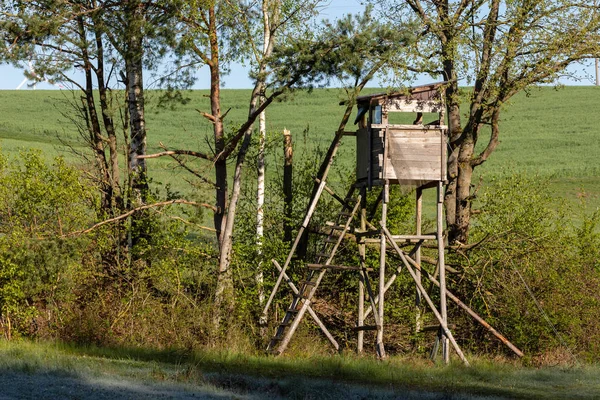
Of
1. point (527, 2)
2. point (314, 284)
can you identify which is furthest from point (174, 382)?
point (527, 2)

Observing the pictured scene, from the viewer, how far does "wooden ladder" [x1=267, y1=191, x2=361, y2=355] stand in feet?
62.7

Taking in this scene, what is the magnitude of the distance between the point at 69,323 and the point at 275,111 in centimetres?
4527

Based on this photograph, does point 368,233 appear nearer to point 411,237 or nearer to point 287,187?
point 411,237

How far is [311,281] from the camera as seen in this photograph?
1978 cm

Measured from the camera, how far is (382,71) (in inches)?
790

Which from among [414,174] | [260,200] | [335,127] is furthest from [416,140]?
[335,127]

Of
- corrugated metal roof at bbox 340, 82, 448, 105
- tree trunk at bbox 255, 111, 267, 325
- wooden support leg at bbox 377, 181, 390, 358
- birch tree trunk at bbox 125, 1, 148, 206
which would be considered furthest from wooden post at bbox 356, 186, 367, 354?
birch tree trunk at bbox 125, 1, 148, 206

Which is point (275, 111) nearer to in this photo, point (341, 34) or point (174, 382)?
point (341, 34)

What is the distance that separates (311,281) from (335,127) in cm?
3730

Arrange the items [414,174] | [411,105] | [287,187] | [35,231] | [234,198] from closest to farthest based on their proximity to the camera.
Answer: [414,174]
[411,105]
[35,231]
[234,198]
[287,187]

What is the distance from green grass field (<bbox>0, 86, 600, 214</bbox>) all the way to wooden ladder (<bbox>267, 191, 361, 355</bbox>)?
64.7 ft

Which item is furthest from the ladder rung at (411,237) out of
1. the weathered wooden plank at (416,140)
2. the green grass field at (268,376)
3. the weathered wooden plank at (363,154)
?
the green grass field at (268,376)

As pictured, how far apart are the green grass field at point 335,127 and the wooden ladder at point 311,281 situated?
19726 mm

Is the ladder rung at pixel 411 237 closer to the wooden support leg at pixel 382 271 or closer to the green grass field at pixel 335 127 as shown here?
the wooden support leg at pixel 382 271
